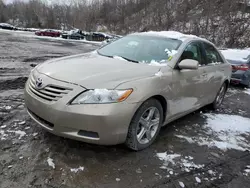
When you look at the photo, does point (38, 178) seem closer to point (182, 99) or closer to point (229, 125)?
point (182, 99)

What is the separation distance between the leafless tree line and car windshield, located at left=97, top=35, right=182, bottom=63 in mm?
29422

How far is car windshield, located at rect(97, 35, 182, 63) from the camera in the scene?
3.86 metres

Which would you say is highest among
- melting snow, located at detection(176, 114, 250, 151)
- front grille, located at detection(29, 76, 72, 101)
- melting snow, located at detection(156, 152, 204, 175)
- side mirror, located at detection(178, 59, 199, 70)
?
side mirror, located at detection(178, 59, 199, 70)

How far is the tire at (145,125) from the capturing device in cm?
311

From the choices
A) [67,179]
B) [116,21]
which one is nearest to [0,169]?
[67,179]

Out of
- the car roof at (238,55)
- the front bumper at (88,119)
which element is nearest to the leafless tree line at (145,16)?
the car roof at (238,55)

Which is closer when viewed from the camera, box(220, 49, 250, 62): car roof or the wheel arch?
the wheel arch

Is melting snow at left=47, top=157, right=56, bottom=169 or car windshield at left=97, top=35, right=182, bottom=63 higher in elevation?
car windshield at left=97, top=35, right=182, bottom=63

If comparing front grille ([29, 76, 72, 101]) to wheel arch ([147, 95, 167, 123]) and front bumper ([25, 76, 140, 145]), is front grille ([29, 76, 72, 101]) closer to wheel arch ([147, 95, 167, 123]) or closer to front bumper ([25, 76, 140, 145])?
front bumper ([25, 76, 140, 145])

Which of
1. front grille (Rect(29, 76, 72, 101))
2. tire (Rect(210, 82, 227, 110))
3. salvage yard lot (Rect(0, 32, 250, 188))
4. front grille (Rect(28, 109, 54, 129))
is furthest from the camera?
tire (Rect(210, 82, 227, 110))

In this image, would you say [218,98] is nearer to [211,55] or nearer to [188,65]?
[211,55]

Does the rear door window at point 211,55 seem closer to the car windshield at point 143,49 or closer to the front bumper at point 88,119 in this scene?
the car windshield at point 143,49

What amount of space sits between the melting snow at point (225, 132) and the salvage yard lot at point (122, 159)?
0.06ft

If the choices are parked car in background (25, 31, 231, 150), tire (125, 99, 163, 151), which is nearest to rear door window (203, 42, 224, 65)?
parked car in background (25, 31, 231, 150)
